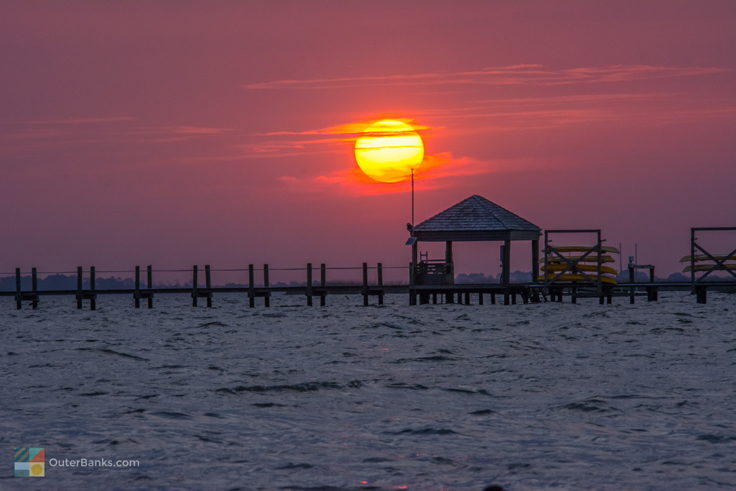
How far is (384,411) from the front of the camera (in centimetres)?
1224

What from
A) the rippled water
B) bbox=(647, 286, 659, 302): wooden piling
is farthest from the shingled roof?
the rippled water

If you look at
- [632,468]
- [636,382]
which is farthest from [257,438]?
[636,382]

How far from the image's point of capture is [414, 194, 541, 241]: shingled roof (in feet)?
123

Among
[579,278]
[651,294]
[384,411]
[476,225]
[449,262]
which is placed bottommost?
[384,411]

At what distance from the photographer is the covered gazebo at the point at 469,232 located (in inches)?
1484

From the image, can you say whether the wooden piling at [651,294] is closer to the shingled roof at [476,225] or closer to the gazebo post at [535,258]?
the gazebo post at [535,258]

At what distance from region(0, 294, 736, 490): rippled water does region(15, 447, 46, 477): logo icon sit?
10 cm

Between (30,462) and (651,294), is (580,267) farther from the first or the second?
(30,462)

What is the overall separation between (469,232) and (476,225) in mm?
387

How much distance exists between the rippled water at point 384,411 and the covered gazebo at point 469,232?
12419 mm

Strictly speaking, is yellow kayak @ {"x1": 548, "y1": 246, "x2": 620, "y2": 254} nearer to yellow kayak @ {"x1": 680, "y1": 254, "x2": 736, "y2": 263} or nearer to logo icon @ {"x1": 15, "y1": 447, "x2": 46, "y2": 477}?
yellow kayak @ {"x1": 680, "y1": 254, "x2": 736, "y2": 263}

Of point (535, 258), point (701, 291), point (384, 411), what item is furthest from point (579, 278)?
point (384, 411)

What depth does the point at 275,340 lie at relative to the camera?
85.8 feet

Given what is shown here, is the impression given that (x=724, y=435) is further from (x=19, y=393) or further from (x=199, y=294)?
(x=199, y=294)
